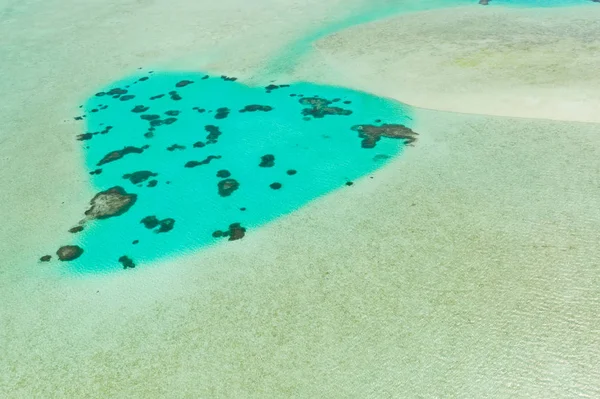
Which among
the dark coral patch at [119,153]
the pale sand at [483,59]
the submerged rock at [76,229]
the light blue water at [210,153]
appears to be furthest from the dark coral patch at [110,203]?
the pale sand at [483,59]

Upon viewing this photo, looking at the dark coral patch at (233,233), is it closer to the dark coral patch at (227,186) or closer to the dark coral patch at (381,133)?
the dark coral patch at (227,186)

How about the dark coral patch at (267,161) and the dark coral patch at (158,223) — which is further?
the dark coral patch at (267,161)

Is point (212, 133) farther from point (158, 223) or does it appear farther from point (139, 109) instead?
point (158, 223)

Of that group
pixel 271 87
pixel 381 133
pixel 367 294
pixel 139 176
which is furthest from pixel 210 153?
pixel 367 294

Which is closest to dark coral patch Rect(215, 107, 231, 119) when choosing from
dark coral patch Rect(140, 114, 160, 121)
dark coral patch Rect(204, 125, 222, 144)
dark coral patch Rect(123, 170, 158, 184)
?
dark coral patch Rect(204, 125, 222, 144)

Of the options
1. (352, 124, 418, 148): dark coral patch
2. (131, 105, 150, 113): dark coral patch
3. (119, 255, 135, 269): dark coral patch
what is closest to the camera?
(119, 255, 135, 269): dark coral patch

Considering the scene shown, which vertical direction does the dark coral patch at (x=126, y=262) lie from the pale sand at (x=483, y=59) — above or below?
below

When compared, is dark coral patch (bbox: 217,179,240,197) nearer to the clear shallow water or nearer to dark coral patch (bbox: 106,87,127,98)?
the clear shallow water
